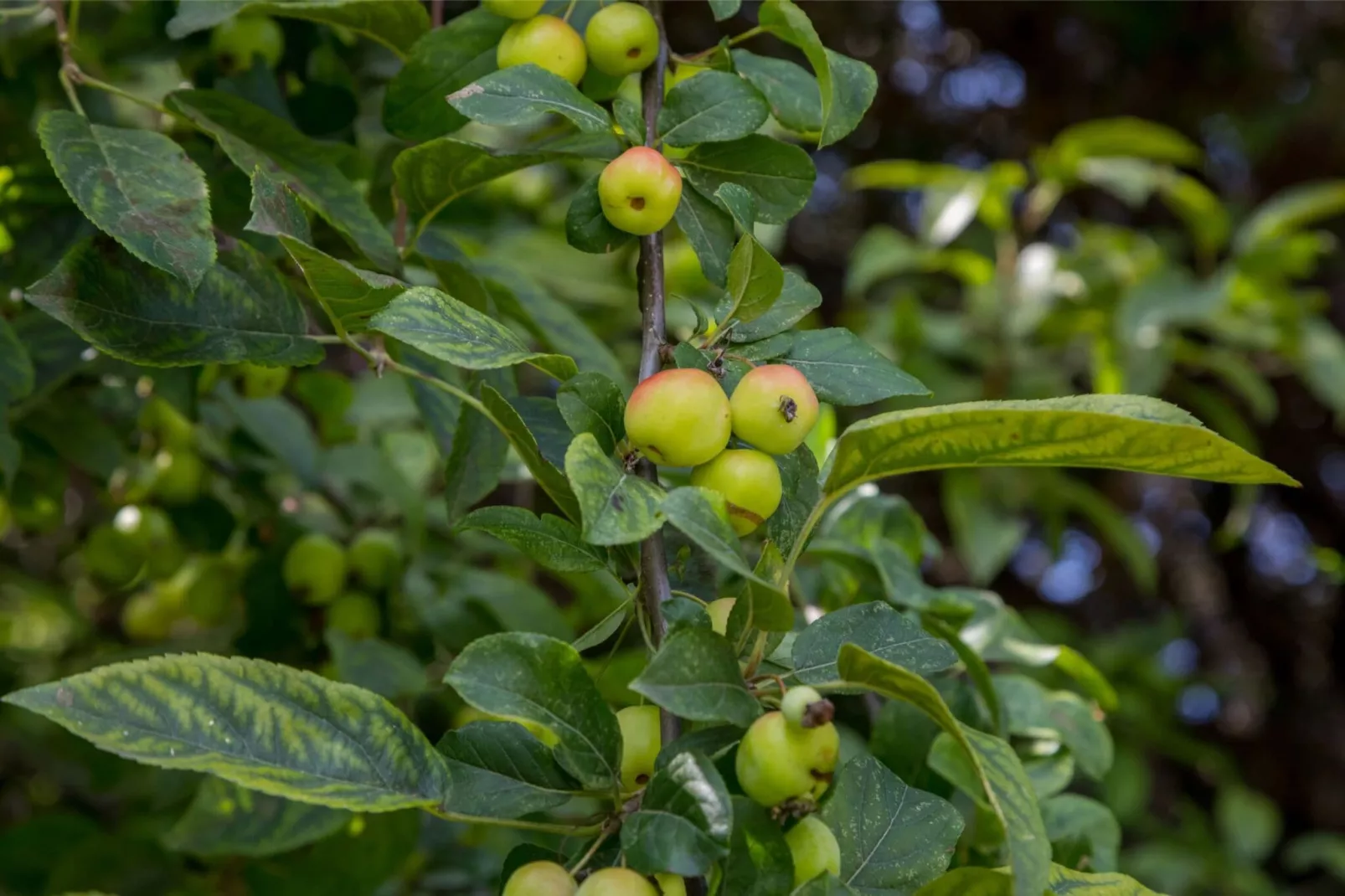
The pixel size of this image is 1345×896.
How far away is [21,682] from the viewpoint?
1.19 metres

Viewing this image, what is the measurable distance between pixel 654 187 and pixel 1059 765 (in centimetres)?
54

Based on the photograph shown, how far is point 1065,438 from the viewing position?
50cm

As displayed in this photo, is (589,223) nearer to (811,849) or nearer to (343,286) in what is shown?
(343,286)

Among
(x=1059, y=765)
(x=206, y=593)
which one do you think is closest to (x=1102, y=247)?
(x=1059, y=765)

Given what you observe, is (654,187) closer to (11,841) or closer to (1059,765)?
(1059,765)

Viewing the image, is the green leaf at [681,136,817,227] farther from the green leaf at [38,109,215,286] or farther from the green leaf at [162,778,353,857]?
the green leaf at [162,778,353,857]

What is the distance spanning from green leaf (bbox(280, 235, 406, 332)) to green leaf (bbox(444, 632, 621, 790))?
0.18 metres

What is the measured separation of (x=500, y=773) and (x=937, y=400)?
1321 mm

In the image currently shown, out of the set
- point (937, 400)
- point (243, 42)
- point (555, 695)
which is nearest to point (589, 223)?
point (555, 695)

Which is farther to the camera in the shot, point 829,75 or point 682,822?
point 829,75

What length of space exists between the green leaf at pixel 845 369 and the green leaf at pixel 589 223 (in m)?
0.12

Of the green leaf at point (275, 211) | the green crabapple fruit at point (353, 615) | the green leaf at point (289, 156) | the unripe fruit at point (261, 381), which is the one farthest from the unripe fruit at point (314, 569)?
the green leaf at point (275, 211)

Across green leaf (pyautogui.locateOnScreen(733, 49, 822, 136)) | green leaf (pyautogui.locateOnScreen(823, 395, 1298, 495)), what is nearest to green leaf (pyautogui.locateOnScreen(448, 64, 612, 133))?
green leaf (pyautogui.locateOnScreen(733, 49, 822, 136))

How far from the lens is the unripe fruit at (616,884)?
0.48 meters
